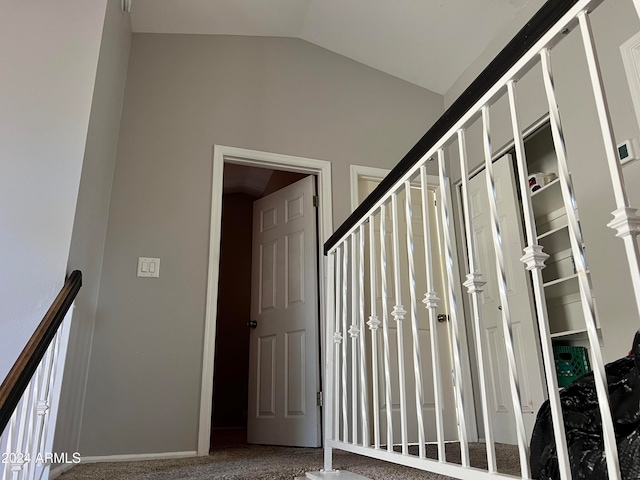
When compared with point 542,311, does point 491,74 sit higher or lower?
higher

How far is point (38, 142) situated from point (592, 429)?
2.34m

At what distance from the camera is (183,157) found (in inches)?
120

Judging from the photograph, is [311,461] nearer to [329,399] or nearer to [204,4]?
[329,399]

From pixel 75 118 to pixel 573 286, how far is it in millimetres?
3013

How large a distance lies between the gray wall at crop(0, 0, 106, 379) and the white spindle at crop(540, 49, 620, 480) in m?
1.89

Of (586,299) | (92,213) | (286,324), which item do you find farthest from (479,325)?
(286,324)

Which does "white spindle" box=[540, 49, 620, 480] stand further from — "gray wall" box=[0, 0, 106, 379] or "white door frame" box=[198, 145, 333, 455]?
"white door frame" box=[198, 145, 333, 455]

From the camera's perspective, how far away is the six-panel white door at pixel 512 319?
271cm

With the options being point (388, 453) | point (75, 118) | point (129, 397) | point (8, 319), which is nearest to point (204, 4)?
point (75, 118)

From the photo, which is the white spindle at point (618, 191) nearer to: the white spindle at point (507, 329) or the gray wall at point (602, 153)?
the white spindle at point (507, 329)

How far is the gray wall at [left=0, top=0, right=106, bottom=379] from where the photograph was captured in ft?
6.35

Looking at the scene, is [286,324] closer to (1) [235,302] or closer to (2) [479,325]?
(1) [235,302]

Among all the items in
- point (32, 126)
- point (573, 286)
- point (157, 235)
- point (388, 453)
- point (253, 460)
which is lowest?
point (253, 460)

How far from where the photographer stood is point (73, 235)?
2.02 meters
